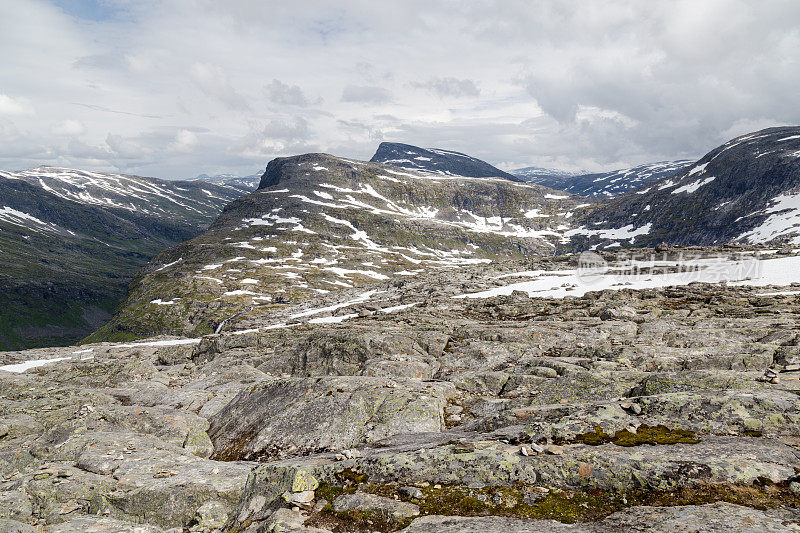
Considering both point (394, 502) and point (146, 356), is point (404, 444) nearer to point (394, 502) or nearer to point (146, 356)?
point (394, 502)

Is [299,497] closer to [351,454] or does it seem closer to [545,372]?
[351,454]

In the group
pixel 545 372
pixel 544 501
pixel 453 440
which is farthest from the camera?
pixel 545 372

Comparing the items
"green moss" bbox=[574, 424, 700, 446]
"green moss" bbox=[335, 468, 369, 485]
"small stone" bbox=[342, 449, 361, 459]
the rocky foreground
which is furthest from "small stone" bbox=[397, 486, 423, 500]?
"green moss" bbox=[574, 424, 700, 446]

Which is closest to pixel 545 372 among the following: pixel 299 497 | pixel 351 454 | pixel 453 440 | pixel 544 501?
pixel 453 440

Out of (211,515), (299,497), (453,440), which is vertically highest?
(453,440)

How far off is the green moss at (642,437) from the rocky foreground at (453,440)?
6 centimetres

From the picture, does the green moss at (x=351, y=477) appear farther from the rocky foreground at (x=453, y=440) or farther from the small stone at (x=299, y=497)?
the small stone at (x=299, y=497)

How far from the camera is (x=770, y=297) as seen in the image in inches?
1688

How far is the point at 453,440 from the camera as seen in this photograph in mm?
12875

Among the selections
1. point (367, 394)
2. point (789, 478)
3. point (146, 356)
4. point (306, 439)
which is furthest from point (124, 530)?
point (146, 356)

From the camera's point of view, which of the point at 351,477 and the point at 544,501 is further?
the point at 351,477

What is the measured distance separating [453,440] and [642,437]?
5651 millimetres

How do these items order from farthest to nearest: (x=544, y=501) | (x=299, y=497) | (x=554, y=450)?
(x=554, y=450) → (x=299, y=497) → (x=544, y=501)

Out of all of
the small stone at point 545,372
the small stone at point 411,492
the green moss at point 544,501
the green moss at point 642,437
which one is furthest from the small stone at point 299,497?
the small stone at point 545,372
